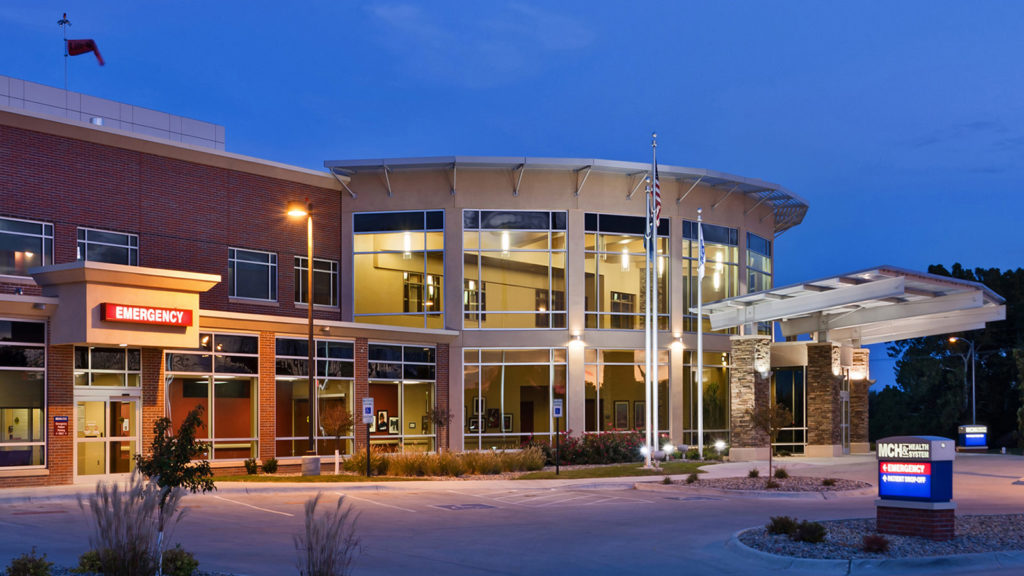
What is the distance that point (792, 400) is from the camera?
4722 cm

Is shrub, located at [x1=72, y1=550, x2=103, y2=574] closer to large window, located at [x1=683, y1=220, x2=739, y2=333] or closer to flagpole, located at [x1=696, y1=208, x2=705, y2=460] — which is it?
flagpole, located at [x1=696, y1=208, x2=705, y2=460]

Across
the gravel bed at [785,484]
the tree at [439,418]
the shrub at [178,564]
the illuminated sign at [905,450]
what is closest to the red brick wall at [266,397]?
the tree at [439,418]

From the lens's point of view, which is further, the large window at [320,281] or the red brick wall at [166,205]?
the large window at [320,281]

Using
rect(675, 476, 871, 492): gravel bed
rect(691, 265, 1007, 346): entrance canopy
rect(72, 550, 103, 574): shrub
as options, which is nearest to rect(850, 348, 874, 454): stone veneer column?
rect(691, 265, 1007, 346): entrance canopy

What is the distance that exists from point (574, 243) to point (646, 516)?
22177 millimetres

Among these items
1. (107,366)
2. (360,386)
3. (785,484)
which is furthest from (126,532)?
(360,386)

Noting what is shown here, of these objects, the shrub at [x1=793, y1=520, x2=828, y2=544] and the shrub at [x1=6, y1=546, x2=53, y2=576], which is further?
the shrub at [x1=793, y1=520, x2=828, y2=544]

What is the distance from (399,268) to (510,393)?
263 inches

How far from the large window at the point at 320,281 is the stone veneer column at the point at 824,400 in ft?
63.0

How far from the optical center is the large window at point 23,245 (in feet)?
99.7

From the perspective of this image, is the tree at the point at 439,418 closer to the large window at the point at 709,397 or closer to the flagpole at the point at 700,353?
the flagpole at the point at 700,353

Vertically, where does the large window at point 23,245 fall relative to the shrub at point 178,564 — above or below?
above

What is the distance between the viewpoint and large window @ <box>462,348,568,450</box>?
41.1 metres

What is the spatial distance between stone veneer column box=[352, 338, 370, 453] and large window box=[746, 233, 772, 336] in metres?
18.5
